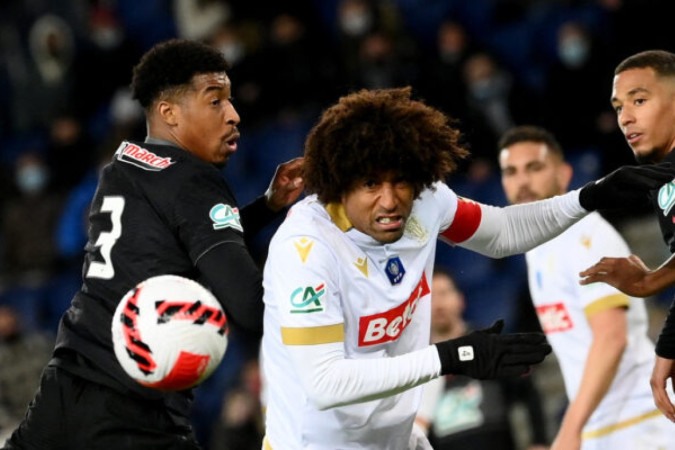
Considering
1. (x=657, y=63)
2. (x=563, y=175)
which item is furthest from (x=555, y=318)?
(x=657, y=63)

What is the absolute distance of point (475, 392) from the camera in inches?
289

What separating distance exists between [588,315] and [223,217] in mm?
2048

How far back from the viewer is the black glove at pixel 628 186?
4668 millimetres

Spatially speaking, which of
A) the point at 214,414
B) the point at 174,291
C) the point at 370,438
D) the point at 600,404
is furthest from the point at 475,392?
the point at 214,414

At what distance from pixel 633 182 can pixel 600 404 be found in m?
1.50

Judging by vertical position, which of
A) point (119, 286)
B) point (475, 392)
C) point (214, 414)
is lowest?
point (214, 414)

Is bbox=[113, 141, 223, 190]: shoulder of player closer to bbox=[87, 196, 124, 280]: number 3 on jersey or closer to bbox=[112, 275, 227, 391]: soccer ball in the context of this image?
bbox=[87, 196, 124, 280]: number 3 on jersey

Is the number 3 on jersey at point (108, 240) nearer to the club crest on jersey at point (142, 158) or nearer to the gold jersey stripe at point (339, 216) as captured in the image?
the club crest on jersey at point (142, 158)

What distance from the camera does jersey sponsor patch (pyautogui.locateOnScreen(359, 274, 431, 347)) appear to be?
14.8 ft

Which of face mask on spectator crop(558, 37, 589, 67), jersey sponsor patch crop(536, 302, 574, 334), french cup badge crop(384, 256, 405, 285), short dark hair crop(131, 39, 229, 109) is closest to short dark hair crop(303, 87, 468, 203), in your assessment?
french cup badge crop(384, 256, 405, 285)

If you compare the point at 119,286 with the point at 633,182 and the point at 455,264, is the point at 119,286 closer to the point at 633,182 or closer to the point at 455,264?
the point at 633,182

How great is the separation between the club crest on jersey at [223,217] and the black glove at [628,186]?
1.39 m

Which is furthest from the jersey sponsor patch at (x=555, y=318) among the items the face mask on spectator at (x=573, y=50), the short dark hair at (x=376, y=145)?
the face mask on spectator at (x=573, y=50)

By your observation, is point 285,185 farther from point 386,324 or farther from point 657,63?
point 657,63
